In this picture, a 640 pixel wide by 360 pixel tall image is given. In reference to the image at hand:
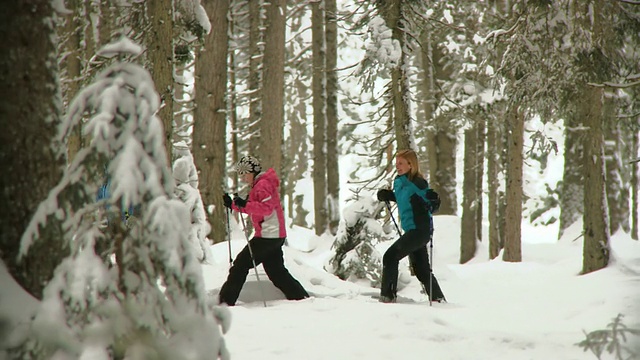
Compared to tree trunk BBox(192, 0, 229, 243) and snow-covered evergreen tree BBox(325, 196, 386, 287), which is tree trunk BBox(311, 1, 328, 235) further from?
snow-covered evergreen tree BBox(325, 196, 386, 287)

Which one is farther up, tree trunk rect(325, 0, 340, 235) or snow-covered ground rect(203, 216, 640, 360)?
tree trunk rect(325, 0, 340, 235)

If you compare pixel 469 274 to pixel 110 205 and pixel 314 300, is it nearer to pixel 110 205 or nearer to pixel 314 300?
pixel 314 300

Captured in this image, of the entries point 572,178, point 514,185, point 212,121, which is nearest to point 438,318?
point 212,121

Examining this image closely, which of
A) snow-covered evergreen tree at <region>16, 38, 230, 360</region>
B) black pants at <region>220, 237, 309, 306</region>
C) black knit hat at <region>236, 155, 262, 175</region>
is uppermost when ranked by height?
black knit hat at <region>236, 155, 262, 175</region>

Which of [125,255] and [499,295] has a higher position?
[125,255]

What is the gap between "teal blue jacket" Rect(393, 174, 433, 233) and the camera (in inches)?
286

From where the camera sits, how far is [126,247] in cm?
276

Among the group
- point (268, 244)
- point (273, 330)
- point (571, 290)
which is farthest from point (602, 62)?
point (273, 330)

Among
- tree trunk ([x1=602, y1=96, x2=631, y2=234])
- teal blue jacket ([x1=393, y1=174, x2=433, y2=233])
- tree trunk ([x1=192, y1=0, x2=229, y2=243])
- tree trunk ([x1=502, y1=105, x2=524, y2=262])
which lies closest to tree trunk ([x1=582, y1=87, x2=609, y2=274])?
tree trunk ([x1=502, y1=105, x2=524, y2=262])

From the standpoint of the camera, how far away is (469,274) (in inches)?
521

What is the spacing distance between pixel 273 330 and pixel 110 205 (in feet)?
9.06

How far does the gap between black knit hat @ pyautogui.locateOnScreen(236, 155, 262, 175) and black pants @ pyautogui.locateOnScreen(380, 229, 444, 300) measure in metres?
1.83

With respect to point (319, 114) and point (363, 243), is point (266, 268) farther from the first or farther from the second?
point (319, 114)

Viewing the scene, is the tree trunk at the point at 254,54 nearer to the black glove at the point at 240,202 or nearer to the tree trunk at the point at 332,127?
the tree trunk at the point at 332,127
